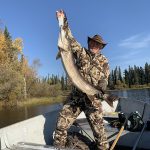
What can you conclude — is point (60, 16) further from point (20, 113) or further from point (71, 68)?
point (20, 113)

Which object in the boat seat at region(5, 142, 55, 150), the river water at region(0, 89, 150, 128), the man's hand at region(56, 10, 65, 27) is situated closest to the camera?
the boat seat at region(5, 142, 55, 150)

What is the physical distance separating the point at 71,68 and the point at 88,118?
90 cm

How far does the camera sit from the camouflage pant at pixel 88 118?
5.09m

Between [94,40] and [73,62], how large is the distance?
1.61 feet

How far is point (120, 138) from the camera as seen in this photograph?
5.80 m

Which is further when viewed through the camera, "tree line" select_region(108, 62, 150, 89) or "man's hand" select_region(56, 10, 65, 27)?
"tree line" select_region(108, 62, 150, 89)

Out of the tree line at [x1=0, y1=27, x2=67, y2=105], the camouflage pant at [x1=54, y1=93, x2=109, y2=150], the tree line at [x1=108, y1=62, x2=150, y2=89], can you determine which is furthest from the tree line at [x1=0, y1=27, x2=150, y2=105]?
the tree line at [x1=108, y1=62, x2=150, y2=89]

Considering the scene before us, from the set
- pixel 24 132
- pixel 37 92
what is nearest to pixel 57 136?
pixel 24 132

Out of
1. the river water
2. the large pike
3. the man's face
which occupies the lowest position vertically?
the river water

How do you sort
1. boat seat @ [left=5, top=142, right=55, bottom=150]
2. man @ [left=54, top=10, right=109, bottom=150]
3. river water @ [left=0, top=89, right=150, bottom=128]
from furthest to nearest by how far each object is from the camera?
river water @ [left=0, top=89, right=150, bottom=128] → man @ [left=54, top=10, right=109, bottom=150] → boat seat @ [left=5, top=142, right=55, bottom=150]

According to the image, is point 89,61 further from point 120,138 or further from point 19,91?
point 19,91

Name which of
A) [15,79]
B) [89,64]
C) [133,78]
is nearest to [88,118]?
[89,64]

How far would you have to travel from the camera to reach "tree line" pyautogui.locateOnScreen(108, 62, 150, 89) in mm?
106625

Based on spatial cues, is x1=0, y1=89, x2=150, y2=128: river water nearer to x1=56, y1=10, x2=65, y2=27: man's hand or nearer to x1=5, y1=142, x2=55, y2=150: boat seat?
x1=5, y1=142, x2=55, y2=150: boat seat
